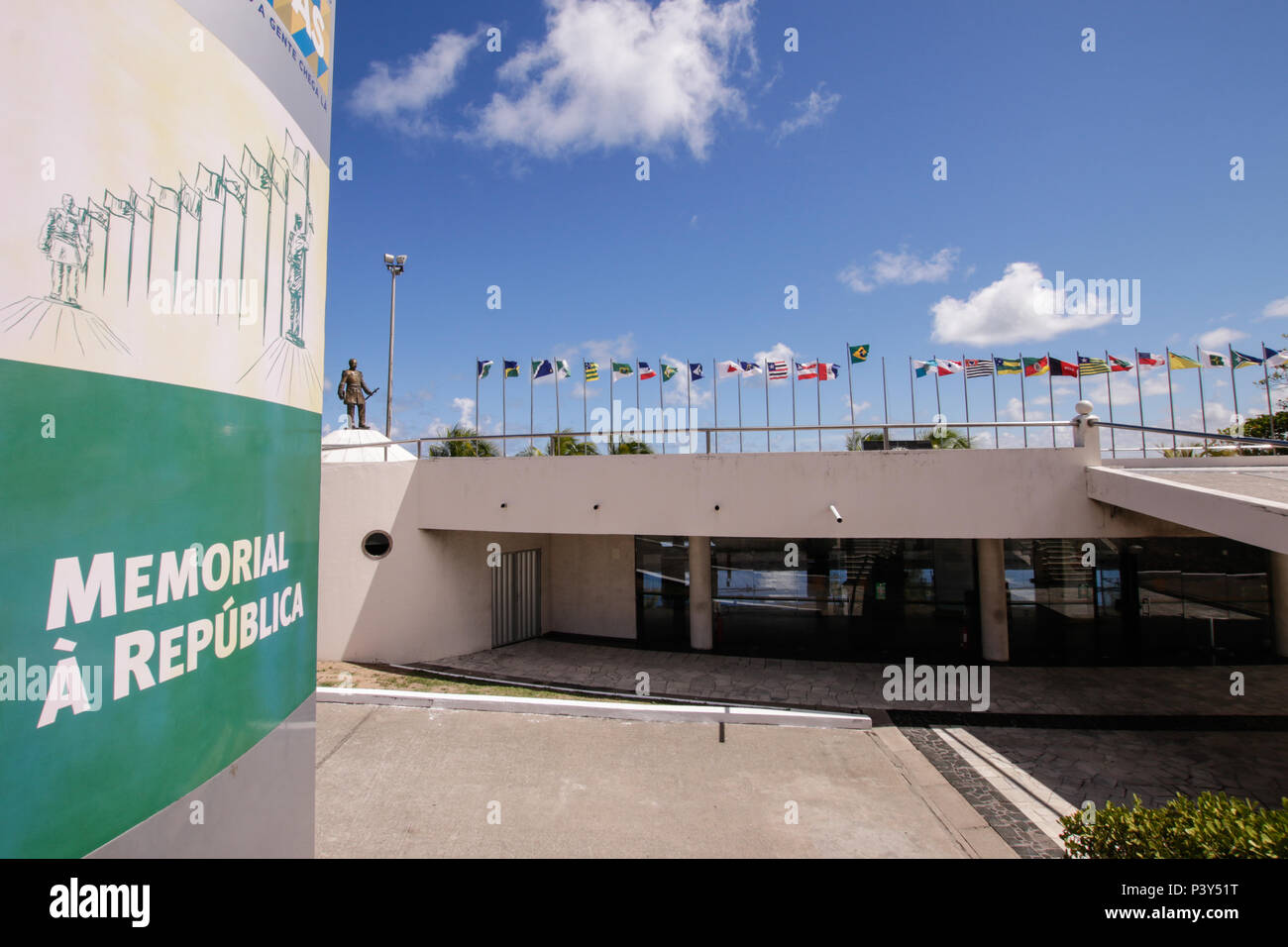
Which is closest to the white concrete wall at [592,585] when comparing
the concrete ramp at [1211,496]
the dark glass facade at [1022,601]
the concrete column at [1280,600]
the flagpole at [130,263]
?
the dark glass facade at [1022,601]

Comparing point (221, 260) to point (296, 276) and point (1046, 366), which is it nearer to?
point (296, 276)

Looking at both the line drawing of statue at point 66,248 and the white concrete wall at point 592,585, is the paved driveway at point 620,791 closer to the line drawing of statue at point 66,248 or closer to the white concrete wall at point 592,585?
the line drawing of statue at point 66,248

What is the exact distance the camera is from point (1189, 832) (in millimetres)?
4461

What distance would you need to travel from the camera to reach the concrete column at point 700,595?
14.6 meters

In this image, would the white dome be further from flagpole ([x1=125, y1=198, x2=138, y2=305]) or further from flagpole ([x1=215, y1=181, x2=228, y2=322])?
flagpole ([x1=125, y1=198, x2=138, y2=305])

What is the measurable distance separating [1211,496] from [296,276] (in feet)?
35.2

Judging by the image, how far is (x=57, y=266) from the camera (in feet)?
8.14

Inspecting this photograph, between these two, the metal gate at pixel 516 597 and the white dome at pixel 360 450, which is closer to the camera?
the white dome at pixel 360 450

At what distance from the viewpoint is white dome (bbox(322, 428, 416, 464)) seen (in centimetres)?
1509

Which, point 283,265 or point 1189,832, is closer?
point 283,265

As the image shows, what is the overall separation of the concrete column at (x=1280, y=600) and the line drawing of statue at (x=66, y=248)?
66.6 feet

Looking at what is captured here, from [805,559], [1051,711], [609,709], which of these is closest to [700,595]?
[805,559]

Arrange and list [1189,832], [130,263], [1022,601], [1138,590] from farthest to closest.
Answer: [1022,601] → [1138,590] → [1189,832] → [130,263]
